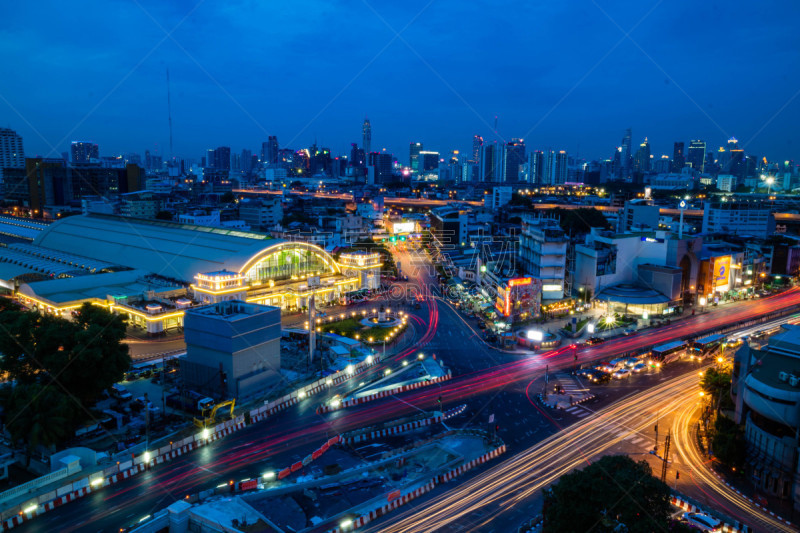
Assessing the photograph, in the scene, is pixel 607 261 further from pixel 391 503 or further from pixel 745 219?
pixel 745 219

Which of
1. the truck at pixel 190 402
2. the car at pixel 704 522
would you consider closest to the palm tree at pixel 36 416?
the truck at pixel 190 402

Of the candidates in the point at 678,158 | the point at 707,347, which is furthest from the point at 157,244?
the point at 678,158

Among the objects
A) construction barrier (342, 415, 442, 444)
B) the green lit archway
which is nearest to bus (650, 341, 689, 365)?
construction barrier (342, 415, 442, 444)

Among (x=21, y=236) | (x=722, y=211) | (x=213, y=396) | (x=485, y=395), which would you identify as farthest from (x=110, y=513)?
(x=722, y=211)

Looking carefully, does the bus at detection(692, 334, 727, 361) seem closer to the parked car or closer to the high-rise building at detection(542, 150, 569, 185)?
the parked car

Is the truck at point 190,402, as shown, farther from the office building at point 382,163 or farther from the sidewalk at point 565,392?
the office building at point 382,163

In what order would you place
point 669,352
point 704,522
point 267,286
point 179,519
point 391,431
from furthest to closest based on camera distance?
point 267,286 → point 669,352 → point 391,431 → point 704,522 → point 179,519
